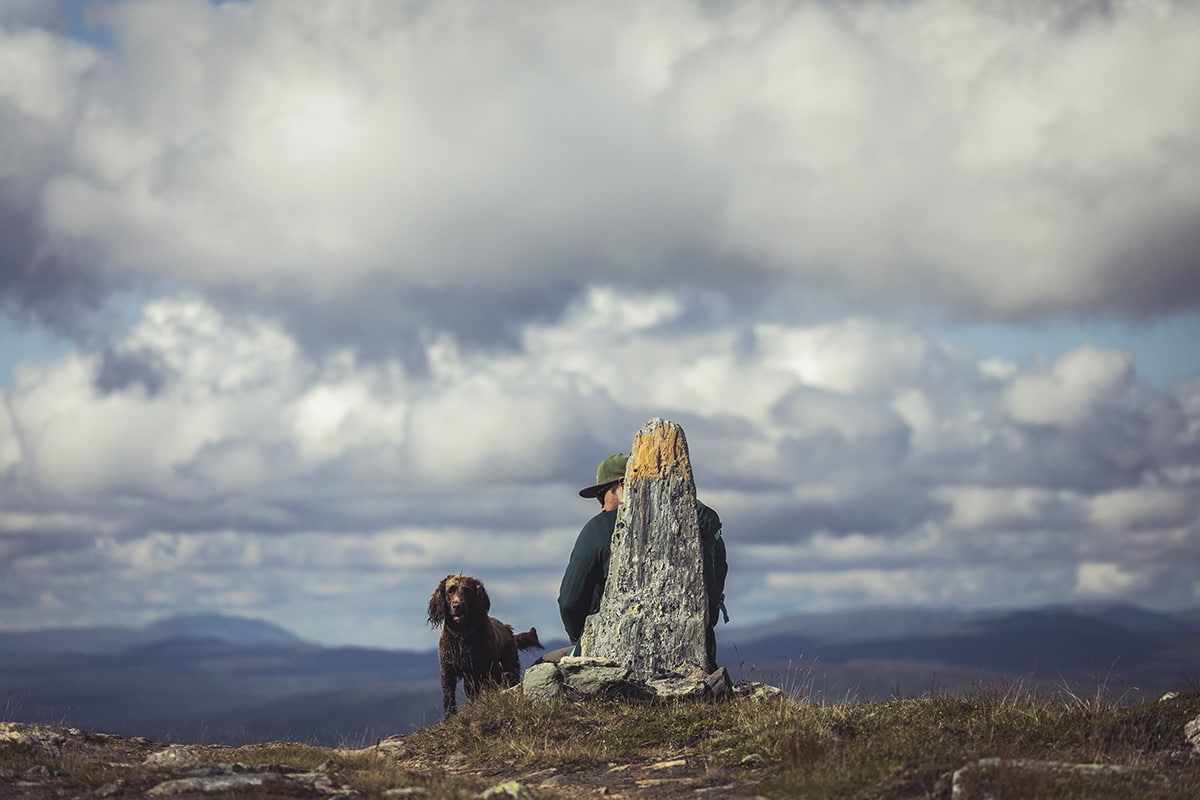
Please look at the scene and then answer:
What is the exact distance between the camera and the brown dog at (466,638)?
19.6 metres

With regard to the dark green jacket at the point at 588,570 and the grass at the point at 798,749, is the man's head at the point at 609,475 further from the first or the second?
the grass at the point at 798,749

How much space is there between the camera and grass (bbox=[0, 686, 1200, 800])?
38.0 feet

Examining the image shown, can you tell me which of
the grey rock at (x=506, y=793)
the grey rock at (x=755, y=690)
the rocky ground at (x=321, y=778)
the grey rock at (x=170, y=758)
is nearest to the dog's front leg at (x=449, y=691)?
the rocky ground at (x=321, y=778)

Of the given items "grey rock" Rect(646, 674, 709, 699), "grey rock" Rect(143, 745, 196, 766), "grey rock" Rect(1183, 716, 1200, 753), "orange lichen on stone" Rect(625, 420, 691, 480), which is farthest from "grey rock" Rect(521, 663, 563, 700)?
"grey rock" Rect(1183, 716, 1200, 753)

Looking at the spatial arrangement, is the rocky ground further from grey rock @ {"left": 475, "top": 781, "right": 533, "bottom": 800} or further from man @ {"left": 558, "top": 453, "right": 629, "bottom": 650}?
man @ {"left": 558, "top": 453, "right": 629, "bottom": 650}

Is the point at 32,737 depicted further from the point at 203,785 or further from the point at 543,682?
the point at 543,682

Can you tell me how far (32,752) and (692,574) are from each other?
29.7ft

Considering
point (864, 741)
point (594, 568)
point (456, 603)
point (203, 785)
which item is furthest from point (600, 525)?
point (203, 785)

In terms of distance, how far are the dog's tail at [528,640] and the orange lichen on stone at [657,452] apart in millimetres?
4726

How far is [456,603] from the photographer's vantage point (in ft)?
63.9

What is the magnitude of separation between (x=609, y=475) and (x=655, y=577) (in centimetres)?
204

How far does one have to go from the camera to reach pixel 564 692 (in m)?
16.9

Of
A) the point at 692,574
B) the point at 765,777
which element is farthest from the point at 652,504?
the point at 765,777

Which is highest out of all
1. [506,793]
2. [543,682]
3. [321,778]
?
[543,682]
